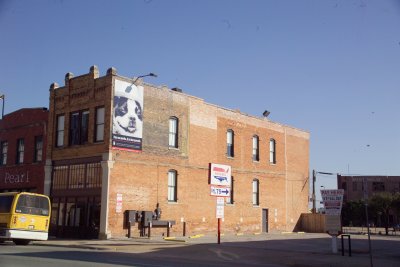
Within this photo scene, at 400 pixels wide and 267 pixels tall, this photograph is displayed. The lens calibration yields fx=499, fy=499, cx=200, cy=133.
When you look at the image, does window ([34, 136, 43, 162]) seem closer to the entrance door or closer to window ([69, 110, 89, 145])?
window ([69, 110, 89, 145])

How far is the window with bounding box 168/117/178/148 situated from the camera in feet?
115

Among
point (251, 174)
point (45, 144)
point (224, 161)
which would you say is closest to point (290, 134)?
point (251, 174)

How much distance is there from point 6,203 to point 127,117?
9336mm

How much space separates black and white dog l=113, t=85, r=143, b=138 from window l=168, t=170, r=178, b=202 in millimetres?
4114

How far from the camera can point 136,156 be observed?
105ft

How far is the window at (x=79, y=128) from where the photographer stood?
107 ft

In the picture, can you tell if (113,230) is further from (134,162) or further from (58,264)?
(58,264)

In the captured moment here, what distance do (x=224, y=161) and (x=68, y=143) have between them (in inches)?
496

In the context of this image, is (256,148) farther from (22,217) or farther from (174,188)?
(22,217)

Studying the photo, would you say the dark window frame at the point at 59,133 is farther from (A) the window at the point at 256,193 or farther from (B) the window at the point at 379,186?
(B) the window at the point at 379,186

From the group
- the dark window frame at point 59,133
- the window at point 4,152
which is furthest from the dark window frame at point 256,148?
the window at point 4,152

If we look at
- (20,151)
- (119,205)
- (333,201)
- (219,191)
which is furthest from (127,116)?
(333,201)

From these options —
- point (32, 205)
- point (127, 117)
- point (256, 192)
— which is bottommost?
point (32, 205)

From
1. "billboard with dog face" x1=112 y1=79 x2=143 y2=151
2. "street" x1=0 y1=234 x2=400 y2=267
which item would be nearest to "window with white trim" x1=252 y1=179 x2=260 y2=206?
"billboard with dog face" x1=112 y1=79 x2=143 y2=151
